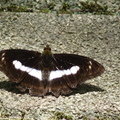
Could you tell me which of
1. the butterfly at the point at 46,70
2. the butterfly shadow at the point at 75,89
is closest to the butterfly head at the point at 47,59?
the butterfly at the point at 46,70

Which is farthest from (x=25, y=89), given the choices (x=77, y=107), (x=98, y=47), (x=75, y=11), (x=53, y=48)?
(x=75, y=11)

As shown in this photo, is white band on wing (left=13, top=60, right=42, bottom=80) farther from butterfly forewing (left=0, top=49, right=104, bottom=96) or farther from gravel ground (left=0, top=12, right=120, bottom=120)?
gravel ground (left=0, top=12, right=120, bottom=120)

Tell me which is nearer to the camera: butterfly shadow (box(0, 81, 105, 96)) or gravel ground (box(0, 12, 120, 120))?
gravel ground (box(0, 12, 120, 120))

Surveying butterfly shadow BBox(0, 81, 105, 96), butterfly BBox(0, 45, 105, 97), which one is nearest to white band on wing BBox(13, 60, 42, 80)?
butterfly BBox(0, 45, 105, 97)

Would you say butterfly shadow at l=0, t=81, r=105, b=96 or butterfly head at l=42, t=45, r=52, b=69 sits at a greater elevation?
butterfly head at l=42, t=45, r=52, b=69

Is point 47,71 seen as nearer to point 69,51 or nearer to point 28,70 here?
point 28,70

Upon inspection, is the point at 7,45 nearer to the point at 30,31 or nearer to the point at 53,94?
the point at 30,31

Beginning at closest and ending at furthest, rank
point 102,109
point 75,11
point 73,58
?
1. point 102,109
2. point 73,58
3. point 75,11

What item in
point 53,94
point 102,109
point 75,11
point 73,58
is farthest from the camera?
point 75,11
